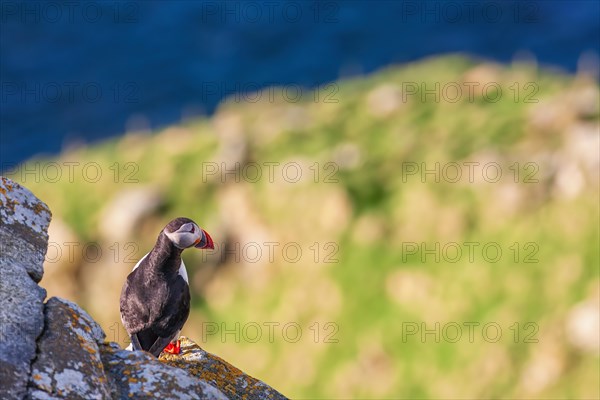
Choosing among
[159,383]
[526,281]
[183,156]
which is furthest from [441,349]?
[159,383]

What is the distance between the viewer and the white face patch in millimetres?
11844

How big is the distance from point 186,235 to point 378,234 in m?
41.4

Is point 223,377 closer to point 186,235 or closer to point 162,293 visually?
point 162,293

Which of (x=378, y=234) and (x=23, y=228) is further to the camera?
(x=378, y=234)

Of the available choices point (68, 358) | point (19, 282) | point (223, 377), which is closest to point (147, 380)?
point (68, 358)

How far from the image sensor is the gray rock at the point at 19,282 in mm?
8578

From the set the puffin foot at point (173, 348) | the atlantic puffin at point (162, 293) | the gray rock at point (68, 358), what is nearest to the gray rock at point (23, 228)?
the gray rock at point (68, 358)

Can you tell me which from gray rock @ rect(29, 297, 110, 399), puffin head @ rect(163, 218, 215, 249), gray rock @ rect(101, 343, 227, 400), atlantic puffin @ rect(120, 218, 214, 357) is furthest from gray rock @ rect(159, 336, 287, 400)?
gray rock @ rect(29, 297, 110, 399)

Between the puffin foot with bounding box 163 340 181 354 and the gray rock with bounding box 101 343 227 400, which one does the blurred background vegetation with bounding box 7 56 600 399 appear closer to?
the puffin foot with bounding box 163 340 181 354

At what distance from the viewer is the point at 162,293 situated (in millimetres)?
12461

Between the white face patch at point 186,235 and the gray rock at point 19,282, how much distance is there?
1879 millimetres

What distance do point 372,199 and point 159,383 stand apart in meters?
45.9

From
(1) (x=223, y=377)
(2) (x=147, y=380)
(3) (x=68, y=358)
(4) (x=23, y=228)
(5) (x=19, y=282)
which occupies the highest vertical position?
(4) (x=23, y=228)

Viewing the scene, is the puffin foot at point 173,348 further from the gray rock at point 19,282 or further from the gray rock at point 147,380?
the gray rock at point 19,282
